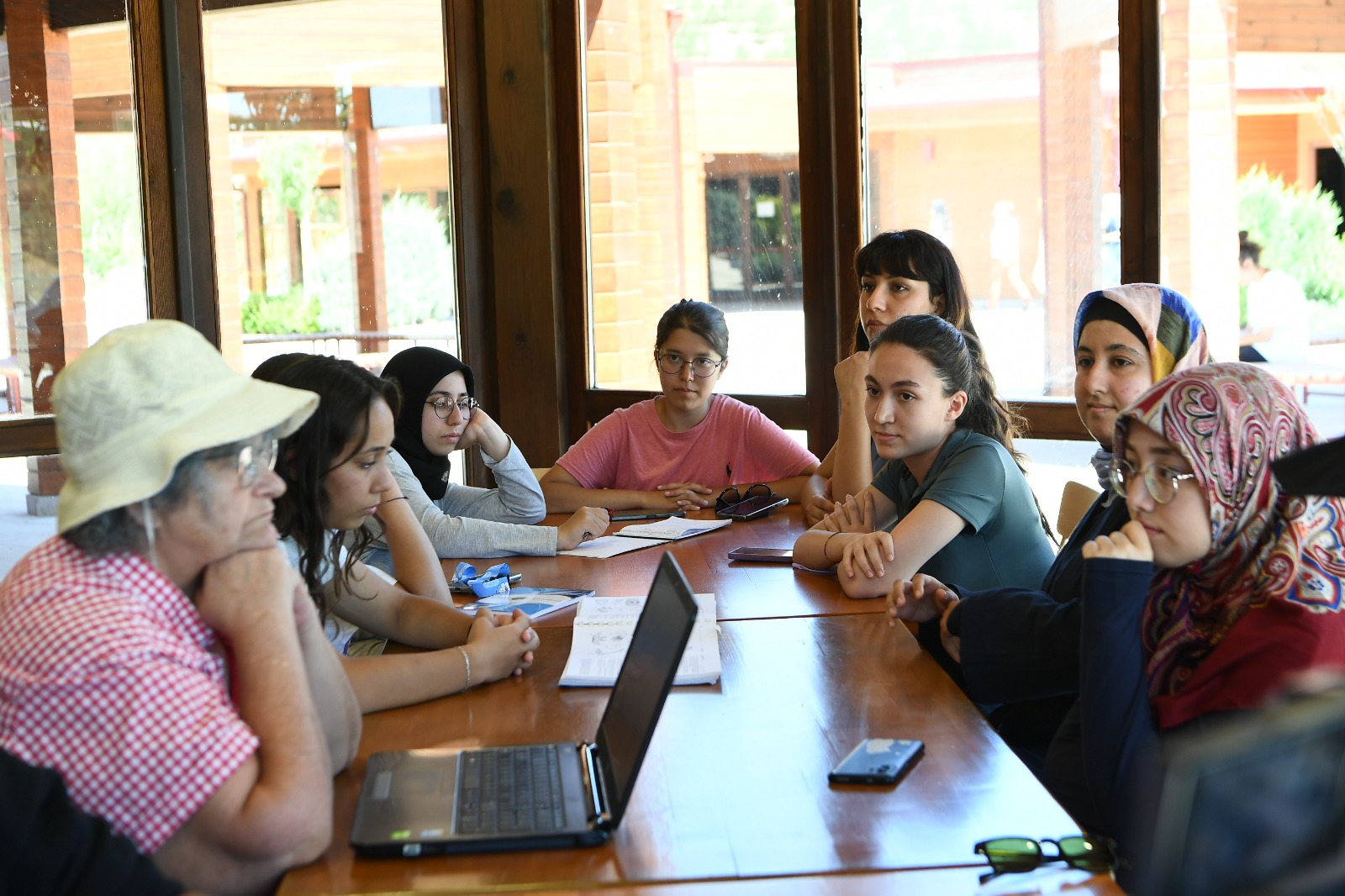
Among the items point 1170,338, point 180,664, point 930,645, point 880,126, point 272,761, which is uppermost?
point 880,126

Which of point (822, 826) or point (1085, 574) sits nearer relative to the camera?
point (822, 826)

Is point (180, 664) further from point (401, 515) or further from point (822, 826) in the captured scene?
point (401, 515)

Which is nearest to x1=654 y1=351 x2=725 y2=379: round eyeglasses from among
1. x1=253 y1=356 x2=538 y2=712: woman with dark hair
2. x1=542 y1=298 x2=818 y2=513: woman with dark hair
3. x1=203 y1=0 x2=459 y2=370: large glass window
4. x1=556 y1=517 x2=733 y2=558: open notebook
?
x1=542 y1=298 x2=818 y2=513: woman with dark hair

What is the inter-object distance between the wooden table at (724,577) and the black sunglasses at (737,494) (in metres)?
0.18

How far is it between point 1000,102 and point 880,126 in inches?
15.3

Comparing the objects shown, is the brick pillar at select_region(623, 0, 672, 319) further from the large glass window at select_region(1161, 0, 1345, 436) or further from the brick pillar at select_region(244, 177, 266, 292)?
the large glass window at select_region(1161, 0, 1345, 436)

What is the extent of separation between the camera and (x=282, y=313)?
4.54 metres

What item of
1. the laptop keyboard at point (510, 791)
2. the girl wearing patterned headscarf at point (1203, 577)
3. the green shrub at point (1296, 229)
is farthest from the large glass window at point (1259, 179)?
the laptop keyboard at point (510, 791)

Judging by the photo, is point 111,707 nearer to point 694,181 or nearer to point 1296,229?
point 1296,229

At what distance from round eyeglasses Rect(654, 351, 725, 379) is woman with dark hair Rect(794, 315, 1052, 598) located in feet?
2.91

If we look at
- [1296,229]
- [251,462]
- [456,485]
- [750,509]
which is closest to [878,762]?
[251,462]

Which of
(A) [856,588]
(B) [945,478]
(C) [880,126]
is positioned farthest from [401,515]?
(C) [880,126]

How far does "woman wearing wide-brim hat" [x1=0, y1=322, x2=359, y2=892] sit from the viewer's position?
1.15 metres

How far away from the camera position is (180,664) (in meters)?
1.19
